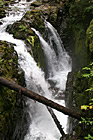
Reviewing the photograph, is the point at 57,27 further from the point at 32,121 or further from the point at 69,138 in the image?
the point at 69,138

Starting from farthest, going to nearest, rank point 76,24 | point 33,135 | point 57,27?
point 57,27, point 76,24, point 33,135

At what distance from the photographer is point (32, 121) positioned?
5.84 metres

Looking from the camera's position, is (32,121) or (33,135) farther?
(32,121)

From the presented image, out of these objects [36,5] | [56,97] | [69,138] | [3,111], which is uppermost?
[36,5]

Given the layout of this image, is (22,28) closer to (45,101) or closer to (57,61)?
(57,61)

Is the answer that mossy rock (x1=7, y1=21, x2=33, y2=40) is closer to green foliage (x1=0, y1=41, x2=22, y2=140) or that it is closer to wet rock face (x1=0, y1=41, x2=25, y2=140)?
wet rock face (x1=0, y1=41, x2=25, y2=140)

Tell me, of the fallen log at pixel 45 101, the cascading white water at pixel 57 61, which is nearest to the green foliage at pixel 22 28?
the cascading white water at pixel 57 61

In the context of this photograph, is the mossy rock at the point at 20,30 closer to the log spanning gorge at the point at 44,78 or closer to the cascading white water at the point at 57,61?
the log spanning gorge at the point at 44,78

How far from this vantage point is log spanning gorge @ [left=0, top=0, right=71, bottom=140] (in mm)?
5574

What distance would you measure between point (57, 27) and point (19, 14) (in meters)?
3.47

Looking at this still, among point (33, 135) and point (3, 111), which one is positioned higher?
point (3, 111)

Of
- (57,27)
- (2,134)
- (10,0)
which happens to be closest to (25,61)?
(2,134)

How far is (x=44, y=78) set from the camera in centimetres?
824

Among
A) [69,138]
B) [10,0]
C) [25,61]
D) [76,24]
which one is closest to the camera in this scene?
[69,138]
